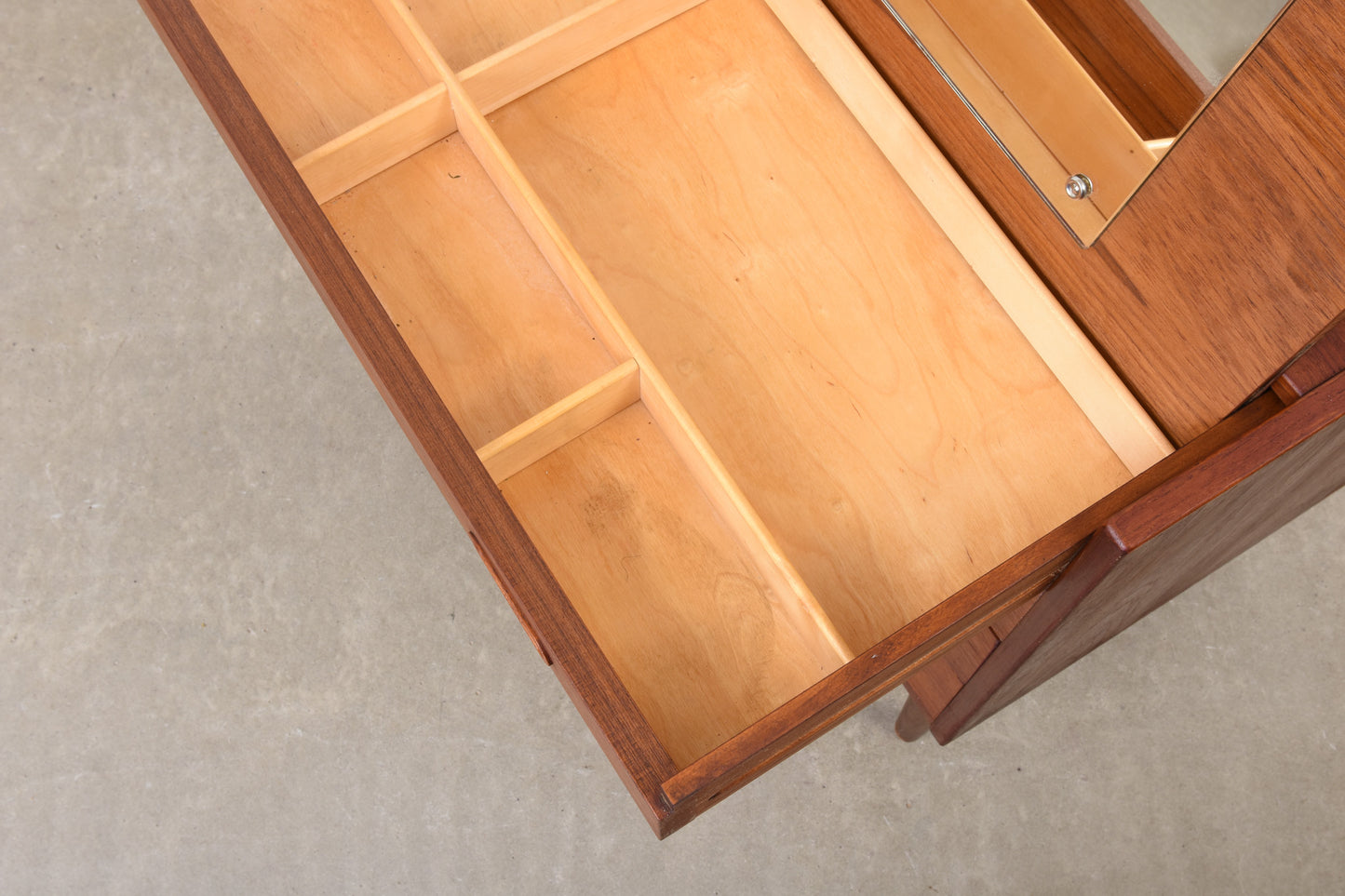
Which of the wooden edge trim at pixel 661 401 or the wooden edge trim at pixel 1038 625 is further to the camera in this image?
the wooden edge trim at pixel 661 401

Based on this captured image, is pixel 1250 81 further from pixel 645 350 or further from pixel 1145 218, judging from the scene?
pixel 645 350

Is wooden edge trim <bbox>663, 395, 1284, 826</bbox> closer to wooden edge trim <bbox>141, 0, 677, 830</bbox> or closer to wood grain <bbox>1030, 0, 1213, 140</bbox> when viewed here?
wooden edge trim <bbox>141, 0, 677, 830</bbox>

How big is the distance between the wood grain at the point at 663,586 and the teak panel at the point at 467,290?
75 millimetres

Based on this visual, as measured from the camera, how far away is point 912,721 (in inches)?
71.9

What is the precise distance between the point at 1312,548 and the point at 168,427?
2038 millimetres

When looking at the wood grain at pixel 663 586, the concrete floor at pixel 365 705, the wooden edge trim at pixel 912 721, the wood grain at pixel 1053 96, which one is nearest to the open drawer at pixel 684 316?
the wood grain at pixel 663 586

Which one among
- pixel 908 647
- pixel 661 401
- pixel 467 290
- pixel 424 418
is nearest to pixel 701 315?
pixel 661 401

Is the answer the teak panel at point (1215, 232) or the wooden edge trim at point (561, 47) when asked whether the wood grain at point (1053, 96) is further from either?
the wooden edge trim at point (561, 47)

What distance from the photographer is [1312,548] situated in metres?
2.05

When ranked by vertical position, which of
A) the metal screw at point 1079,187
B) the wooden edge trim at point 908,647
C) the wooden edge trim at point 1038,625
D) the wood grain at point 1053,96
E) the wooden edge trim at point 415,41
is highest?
the wooden edge trim at point 415,41

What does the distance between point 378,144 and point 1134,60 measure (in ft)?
2.48

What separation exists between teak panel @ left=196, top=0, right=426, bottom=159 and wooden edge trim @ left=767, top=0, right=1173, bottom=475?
46 cm

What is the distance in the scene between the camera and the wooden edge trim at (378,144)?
123cm

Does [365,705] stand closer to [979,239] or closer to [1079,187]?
[979,239]
